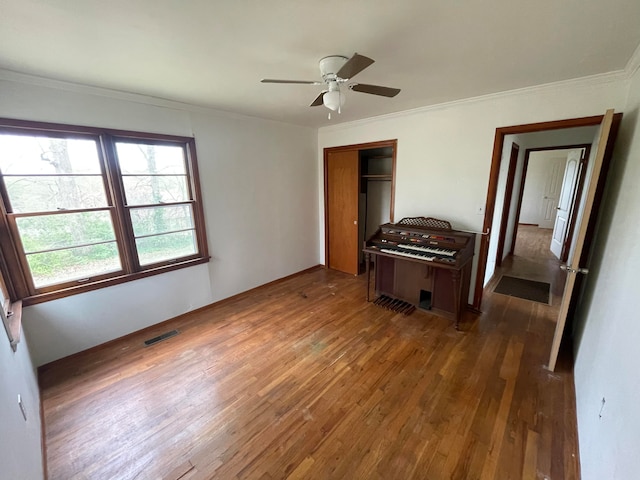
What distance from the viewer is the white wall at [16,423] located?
39.9 inches

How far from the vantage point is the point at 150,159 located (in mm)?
2660

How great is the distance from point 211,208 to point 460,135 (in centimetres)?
301

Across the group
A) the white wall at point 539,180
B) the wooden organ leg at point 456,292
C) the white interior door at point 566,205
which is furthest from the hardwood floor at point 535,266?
the white wall at point 539,180

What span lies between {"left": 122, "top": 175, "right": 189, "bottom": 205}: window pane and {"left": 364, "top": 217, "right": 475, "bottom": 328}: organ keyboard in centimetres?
229

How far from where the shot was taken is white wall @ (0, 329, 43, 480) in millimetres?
1014

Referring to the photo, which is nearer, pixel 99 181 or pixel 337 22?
pixel 337 22

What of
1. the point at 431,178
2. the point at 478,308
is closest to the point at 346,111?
the point at 431,178

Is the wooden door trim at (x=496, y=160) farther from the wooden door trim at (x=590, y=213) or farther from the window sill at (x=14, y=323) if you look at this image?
the window sill at (x=14, y=323)

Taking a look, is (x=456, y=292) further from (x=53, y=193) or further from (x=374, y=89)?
(x=53, y=193)

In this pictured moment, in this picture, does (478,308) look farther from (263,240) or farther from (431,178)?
(263,240)

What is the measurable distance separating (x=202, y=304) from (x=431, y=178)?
3.25 meters

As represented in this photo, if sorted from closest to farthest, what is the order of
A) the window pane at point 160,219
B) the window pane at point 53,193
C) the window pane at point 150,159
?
1. the window pane at point 53,193
2. the window pane at point 150,159
3. the window pane at point 160,219

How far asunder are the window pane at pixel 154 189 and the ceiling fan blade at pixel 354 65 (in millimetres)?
2212

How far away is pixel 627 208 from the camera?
1520mm
